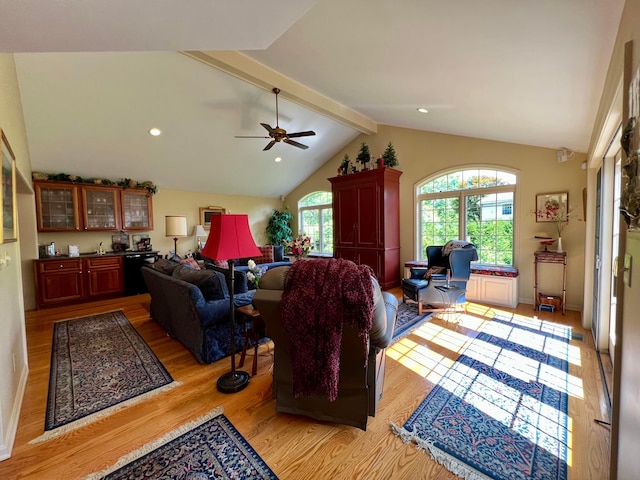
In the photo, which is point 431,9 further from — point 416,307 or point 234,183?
point 234,183

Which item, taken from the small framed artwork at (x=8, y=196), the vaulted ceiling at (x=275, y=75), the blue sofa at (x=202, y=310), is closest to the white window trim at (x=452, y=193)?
the vaulted ceiling at (x=275, y=75)

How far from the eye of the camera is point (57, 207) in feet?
16.5

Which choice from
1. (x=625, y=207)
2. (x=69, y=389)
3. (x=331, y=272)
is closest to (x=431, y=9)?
(x=625, y=207)

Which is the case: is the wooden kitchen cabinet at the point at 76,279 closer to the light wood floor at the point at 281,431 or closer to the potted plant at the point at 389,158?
the light wood floor at the point at 281,431

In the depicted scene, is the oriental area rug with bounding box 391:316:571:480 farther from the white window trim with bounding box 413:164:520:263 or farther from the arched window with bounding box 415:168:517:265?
the white window trim with bounding box 413:164:520:263

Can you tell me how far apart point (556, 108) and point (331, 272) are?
8.81ft

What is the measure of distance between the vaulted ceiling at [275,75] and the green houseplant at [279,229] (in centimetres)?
165

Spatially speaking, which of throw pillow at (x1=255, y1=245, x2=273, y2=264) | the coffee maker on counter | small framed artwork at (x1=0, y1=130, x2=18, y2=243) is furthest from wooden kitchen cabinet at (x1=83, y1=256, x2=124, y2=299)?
small framed artwork at (x1=0, y1=130, x2=18, y2=243)

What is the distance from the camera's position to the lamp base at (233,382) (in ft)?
7.45

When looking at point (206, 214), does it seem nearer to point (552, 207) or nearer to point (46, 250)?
point (46, 250)

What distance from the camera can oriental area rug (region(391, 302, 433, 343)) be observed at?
336cm

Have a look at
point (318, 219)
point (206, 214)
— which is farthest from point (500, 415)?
point (206, 214)

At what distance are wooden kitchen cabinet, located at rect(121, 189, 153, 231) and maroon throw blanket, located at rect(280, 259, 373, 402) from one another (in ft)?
18.3

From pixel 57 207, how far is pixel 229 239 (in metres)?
5.00
